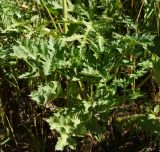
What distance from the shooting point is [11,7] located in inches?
81.0

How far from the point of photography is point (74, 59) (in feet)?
5.89

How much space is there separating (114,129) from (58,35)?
2.05ft

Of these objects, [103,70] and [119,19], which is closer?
[103,70]

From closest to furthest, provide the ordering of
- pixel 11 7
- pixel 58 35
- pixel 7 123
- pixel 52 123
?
pixel 52 123
pixel 58 35
pixel 11 7
pixel 7 123

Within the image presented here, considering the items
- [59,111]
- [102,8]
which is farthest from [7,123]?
[102,8]

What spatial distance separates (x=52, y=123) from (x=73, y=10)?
0.68 meters

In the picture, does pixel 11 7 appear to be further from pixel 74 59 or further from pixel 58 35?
pixel 74 59

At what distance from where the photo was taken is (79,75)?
1834 millimetres

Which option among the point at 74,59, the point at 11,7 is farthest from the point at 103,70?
the point at 11,7

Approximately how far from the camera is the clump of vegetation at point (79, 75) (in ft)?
5.90

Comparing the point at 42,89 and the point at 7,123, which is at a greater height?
the point at 42,89

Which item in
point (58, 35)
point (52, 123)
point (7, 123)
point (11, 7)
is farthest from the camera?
point (7, 123)

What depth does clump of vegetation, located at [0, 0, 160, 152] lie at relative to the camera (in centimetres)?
180

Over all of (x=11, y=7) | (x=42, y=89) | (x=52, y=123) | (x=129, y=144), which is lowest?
(x=129, y=144)
